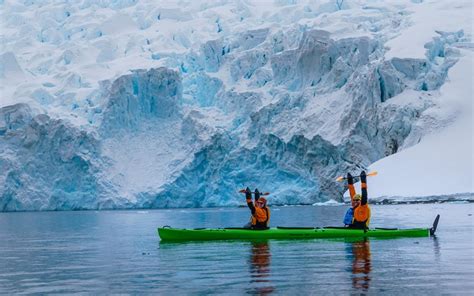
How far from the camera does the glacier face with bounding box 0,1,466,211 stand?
61.9 metres

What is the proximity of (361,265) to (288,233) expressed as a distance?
787 cm

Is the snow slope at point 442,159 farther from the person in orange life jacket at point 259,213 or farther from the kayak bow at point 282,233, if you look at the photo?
the person in orange life jacket at point 259,213

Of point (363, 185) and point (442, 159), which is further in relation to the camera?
point (442, 159)

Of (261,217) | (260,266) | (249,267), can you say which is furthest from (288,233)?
(249,267)

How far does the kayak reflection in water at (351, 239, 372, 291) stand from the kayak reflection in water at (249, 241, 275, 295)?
1.31 m

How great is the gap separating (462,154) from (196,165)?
22.7 m

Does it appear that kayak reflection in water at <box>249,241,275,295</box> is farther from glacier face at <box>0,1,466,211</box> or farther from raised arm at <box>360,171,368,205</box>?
glacier face at <box>0,1,466,211</box>

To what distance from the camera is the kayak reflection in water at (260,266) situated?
35.9 feet

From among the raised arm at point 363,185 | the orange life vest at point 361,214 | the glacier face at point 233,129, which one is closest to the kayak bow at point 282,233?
the orange life vest at point 361,214

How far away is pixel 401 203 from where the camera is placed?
55.0 meters

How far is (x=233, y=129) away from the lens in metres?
69.2

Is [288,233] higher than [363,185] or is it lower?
lower

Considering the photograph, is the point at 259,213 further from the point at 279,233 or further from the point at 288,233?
the point at 288,233

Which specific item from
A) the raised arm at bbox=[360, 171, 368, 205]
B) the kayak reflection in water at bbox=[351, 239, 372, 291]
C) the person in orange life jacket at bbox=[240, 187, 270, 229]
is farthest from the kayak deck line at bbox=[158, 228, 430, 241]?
the raised arm at bbox=[360, 171, 368, 205]
